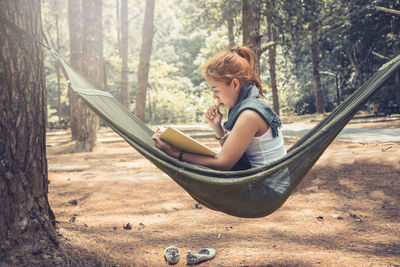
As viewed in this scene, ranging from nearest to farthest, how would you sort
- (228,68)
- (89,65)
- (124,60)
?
(228,68) → (89,65) → (124,60)

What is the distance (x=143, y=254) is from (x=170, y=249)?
178 mm

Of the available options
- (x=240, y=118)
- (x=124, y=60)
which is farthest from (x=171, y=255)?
(x=124, y=60)

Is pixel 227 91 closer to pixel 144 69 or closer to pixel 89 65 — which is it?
pixel 89 65

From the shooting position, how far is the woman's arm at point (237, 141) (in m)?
1.58

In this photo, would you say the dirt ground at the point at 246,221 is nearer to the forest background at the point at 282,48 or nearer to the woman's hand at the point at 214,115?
the woman's hand at the point at 214,115

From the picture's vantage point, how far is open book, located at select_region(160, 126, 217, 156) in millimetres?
1623

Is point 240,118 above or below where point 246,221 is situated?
above

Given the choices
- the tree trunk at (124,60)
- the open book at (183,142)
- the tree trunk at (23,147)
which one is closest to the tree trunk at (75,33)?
the tree trunk at (124,60)

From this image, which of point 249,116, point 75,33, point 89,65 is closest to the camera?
point 249,116

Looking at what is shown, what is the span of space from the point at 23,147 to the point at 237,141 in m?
1.02

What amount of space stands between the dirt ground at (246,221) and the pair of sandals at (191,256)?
0.03 m

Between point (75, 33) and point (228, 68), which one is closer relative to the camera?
point (228, 68)

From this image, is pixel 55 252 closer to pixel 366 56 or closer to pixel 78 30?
pixel 78 30

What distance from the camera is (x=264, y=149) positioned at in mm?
1730
